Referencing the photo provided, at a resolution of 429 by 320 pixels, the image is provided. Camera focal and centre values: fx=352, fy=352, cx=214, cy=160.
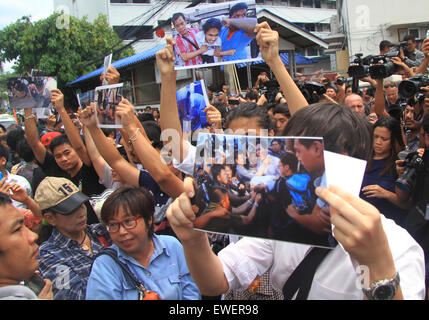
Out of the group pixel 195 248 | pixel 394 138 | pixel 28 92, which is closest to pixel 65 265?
pixel 195 248

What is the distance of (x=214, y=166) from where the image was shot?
1009 mm

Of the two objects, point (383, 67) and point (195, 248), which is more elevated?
point (383, 67)

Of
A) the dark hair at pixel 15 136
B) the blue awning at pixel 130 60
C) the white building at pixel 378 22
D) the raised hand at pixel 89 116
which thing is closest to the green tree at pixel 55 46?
the blue awning at pixel 130 60

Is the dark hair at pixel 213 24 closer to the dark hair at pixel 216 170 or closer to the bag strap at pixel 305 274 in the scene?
the dark hair at pixel 216 170

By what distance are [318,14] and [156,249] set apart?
94.1 ft

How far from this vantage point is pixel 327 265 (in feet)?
3.32

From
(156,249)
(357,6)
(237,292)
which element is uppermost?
(357,6)

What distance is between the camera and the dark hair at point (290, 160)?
2.89 ft

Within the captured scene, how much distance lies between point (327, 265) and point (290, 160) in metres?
Result: 0.35

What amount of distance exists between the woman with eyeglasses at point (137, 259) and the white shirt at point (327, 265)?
563mm

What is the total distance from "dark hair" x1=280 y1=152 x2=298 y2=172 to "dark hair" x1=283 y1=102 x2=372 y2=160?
0.19 meters

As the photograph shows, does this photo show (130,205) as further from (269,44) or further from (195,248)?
(269,44)

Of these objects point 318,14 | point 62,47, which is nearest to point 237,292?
point 62,47
